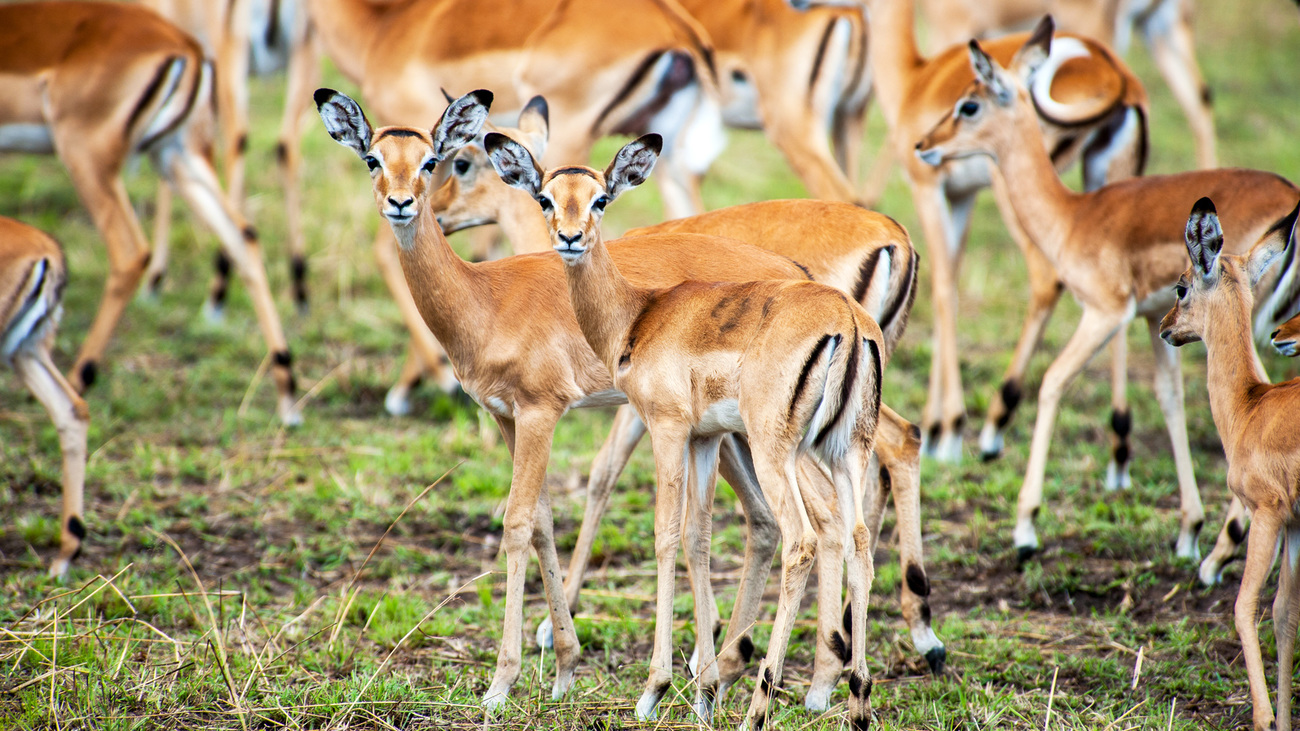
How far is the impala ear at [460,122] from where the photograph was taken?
11.5 feet

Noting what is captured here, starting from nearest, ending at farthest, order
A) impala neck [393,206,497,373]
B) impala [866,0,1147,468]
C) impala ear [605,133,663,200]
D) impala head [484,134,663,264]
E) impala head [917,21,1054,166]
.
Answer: impala head [484,134,663,264]
impala ear [605,133,663,200]
impala neck [393,206,497,373]
impala head [917,21,1054,166]
impala [866,0,1147,468]

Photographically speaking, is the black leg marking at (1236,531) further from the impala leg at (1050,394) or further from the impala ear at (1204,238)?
the impala ear at (1204,238)

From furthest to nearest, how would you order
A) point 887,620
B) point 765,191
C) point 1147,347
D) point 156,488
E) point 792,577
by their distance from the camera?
point 765,191 → point 1147,347 → point 156,488 → point 887,620 → point 792,577

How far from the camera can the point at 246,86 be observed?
800 centimetres

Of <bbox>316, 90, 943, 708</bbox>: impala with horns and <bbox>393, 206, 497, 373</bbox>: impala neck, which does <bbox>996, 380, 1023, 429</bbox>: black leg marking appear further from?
<bbox>393, 206, 497, 373</bbox>: impala neck

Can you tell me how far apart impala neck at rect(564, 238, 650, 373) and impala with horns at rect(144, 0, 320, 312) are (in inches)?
185

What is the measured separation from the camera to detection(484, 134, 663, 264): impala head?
10.4ft

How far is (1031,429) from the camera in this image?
19.9 feet

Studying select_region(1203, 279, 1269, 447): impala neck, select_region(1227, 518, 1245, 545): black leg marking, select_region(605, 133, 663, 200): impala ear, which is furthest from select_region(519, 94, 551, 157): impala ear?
select_region(1227, 518, 1245, 545): black leg marking

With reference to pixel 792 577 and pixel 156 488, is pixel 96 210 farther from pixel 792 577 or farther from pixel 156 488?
pixel 792 577

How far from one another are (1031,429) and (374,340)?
3.75 m

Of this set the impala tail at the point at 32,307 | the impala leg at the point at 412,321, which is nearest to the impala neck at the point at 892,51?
the impala leg at the point at 412,321

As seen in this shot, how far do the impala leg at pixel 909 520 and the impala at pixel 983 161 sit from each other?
5.50 feet

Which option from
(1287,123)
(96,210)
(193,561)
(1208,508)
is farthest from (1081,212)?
(1287,123)
